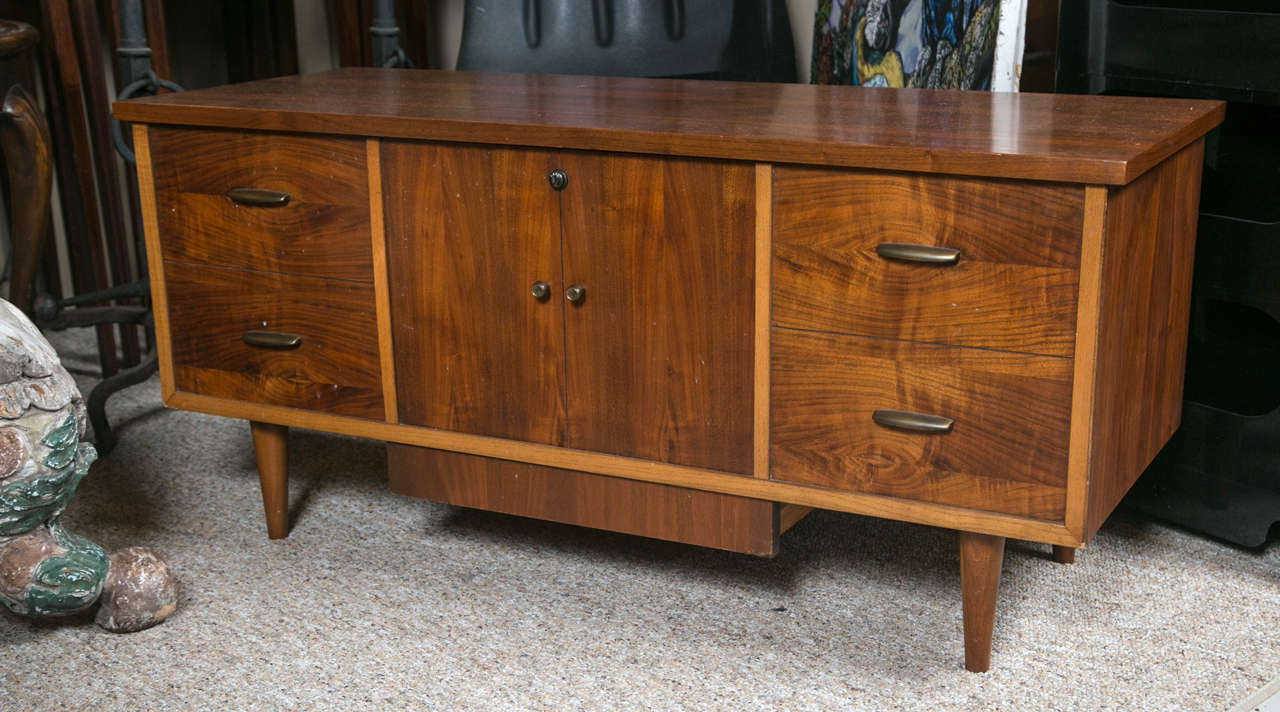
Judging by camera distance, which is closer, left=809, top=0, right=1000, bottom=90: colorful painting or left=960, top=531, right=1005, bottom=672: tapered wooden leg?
left=960, top=531, right=1005, bottom=672: tapered wooden leg

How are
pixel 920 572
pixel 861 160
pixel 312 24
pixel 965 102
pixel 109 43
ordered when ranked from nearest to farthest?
pixel 861 160
pixel 965 102
pixel 920 572
pixel 109 43
pixel 312 24

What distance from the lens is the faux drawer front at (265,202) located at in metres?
1.57

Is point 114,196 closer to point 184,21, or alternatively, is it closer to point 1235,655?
point 184,21

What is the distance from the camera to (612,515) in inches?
61.2

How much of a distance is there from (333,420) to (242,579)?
0.24 m

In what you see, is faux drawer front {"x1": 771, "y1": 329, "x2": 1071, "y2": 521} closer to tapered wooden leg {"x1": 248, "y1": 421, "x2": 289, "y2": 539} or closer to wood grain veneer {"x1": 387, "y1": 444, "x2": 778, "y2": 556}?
wood grain veneer {"x1": 387, "y1": 444, "x2": 778, "y2": 556}

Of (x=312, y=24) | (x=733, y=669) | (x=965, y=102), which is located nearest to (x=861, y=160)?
(x=965, y=102)

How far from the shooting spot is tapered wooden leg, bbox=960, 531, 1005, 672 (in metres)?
1.40

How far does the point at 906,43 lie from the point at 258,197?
0.98 metres

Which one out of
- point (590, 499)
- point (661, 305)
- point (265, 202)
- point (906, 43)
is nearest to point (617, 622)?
point (590, 499)

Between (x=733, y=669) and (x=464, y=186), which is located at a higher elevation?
(x=464, y=186)

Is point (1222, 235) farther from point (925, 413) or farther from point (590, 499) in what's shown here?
point (590, 499)

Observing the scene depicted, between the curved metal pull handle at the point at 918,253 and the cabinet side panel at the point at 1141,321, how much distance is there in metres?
0.14

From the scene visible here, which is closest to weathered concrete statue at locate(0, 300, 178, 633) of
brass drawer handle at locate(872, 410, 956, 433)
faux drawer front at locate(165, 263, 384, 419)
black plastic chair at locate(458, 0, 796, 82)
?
faux drawer front at locate(165, 263, 384, 419)
